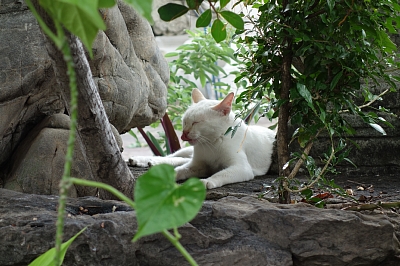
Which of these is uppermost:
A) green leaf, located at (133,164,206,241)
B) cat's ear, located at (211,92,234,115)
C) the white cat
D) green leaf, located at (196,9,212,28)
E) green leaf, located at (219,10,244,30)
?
green leaf, located at (196,9,212,28)

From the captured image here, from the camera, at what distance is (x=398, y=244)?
4.70 feet

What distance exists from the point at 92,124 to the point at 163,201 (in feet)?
3.92

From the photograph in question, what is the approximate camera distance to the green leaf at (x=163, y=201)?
431 mm

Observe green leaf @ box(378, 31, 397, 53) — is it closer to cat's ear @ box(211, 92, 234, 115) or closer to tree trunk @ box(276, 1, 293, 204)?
tree trunk @ box(276, 1, 293, 204)

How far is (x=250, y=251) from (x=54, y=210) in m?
0.60

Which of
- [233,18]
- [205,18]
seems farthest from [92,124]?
[233,18]

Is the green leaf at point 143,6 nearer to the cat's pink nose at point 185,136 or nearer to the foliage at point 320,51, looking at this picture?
the foliage at point 320,51

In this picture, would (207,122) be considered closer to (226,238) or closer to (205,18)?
(226,238)

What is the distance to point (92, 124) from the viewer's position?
1598mm

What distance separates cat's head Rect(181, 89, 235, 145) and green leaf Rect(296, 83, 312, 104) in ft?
4.16

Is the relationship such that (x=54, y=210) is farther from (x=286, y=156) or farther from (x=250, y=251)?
(x=286, y=156)

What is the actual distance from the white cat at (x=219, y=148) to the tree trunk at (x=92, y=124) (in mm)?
964

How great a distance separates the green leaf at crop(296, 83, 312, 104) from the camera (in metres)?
1.54

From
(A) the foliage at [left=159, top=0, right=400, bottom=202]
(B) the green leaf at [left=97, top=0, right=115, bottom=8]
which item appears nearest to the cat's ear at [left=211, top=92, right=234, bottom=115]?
(A) the foliage at [left=159, top=0, right=400, bottom=202]
